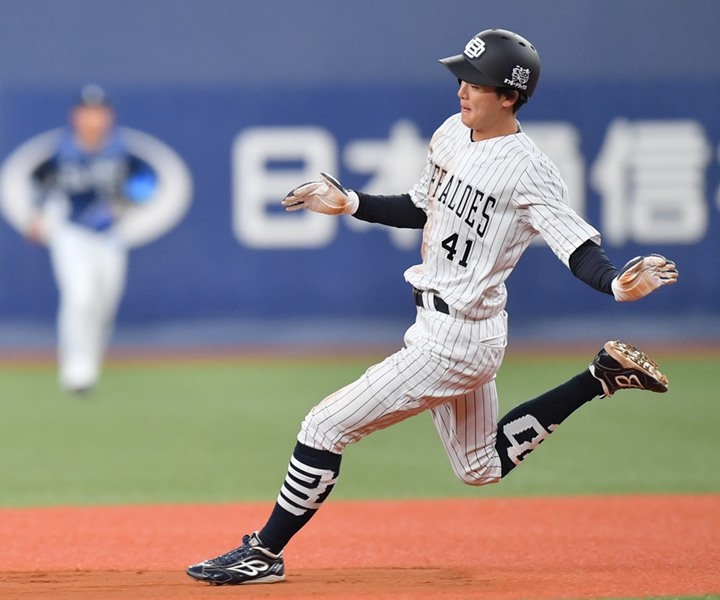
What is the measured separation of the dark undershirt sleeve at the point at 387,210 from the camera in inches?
187

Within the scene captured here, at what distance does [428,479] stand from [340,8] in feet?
22.4

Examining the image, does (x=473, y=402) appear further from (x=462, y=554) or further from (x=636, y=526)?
(x=636, y=526)

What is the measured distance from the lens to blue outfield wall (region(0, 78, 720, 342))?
12500 millimetres

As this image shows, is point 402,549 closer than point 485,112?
No

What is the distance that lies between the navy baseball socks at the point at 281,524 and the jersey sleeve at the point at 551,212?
1031mm

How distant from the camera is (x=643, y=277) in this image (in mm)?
3846

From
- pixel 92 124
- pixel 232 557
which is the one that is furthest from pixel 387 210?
pixel 92 124

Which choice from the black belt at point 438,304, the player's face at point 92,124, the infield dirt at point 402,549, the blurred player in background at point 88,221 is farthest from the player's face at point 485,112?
the player's face at point 92,124

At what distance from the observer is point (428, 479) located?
7117mm

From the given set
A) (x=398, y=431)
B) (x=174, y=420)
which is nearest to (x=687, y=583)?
(x=398, y=431)

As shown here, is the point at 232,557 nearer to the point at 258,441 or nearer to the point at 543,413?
the point at 543,413

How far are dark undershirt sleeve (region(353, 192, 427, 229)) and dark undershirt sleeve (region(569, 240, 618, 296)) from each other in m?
0.76

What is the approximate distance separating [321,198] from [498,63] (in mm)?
802

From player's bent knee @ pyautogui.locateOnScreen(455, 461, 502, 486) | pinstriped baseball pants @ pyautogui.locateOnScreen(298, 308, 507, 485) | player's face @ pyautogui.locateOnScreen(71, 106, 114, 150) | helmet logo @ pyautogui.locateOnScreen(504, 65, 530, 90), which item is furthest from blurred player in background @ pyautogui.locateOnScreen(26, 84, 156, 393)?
helmet logo @ pyautogui.locateOnScreen(504, 65, 530, 90)
